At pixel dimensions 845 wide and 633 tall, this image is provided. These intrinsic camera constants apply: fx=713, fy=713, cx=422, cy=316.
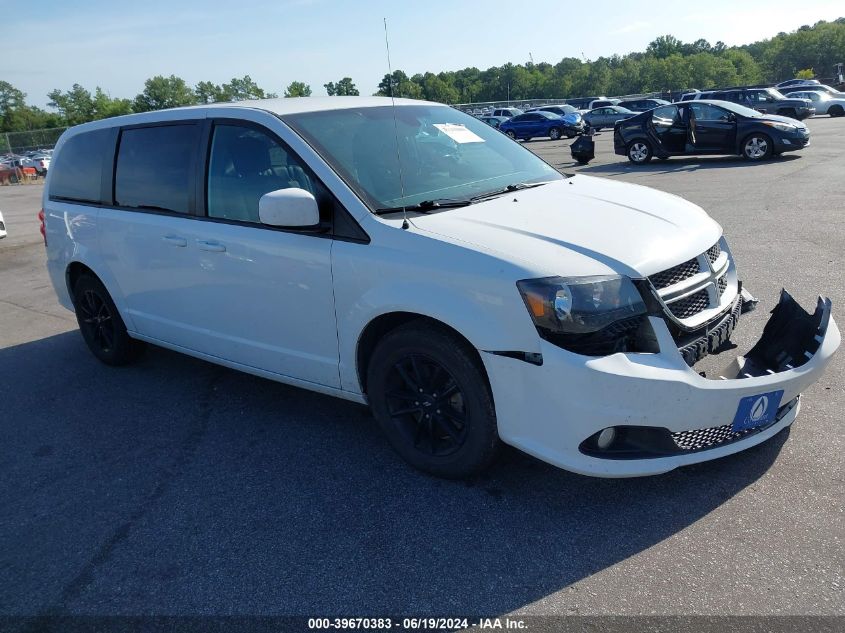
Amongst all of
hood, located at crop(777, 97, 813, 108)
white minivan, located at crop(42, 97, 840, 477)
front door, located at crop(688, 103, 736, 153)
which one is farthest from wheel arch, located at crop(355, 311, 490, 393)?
hood, located at crop(777, 97, 813, 108)

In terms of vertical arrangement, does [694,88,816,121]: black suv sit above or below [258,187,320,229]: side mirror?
below

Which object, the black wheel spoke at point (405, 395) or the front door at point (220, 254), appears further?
the front door at point (220, 254)

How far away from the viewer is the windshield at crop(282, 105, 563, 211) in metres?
3.79

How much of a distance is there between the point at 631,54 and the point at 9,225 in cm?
15684

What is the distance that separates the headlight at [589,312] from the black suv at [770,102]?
29.9 metres

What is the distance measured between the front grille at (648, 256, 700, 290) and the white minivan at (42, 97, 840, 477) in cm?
1

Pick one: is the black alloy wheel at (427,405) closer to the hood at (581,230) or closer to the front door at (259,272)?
the front door at (259,272)

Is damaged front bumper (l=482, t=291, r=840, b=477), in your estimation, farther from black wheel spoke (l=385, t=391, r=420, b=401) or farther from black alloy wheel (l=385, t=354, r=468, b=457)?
black wheel spoke (l=385, t=391, r=420, b=401)

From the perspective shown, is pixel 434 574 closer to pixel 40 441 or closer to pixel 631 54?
pixel 40 441

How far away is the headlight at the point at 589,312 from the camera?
2.91m

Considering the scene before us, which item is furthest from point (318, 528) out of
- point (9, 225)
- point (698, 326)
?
point (9, 225)

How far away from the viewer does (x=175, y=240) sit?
4.41 metres

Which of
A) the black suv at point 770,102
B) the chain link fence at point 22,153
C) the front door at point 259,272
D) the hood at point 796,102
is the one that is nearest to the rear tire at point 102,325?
the front door at point 259,272

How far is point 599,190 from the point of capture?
420 cm
